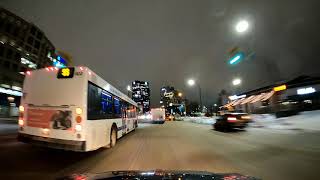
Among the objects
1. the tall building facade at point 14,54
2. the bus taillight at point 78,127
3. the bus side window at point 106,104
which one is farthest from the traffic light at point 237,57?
the tall building facade at point 14,54

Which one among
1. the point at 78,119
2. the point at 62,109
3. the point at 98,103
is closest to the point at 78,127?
the point at 78,119

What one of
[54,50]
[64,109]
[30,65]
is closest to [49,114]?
[64,109]

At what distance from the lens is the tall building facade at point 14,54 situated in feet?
197

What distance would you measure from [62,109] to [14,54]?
67.5 metres

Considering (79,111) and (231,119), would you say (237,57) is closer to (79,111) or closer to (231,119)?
(231,119)

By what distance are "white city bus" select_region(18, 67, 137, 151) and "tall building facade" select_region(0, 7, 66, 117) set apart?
50616mm

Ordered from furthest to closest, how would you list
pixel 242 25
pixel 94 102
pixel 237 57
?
pixel 237 57, pixel 242 25, pixel 94 102

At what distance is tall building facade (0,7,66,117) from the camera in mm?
60000

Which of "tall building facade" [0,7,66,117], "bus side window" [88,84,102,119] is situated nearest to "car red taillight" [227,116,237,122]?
"bus side window" [88,84,102,119]

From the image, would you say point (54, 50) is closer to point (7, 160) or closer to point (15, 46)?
point (15, 46)

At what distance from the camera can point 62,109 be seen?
826 centimetres

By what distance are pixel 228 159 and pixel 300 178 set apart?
9.62 ft

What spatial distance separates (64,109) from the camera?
8227 mm

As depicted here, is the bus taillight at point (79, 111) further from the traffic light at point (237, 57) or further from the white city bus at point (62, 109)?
the traffic light at point (237, 57)
